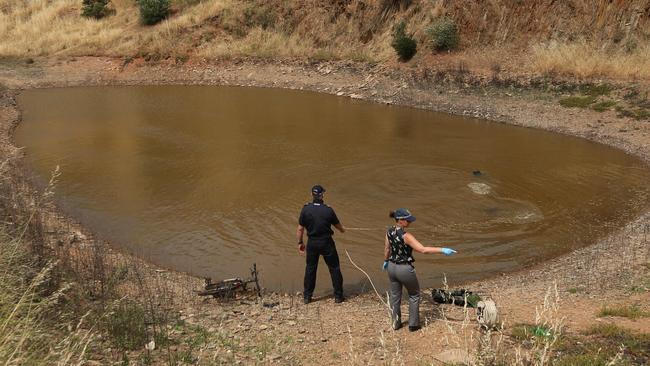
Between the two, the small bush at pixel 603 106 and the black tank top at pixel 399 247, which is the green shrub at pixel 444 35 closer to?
the small bush at pixel 603 106

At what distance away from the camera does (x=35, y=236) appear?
27.4ft

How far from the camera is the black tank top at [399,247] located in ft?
22.9

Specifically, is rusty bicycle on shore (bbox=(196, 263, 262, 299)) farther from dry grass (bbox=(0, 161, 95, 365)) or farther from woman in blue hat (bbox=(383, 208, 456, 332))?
woman in blue hat (bbox=(383, 208, 456, 332))

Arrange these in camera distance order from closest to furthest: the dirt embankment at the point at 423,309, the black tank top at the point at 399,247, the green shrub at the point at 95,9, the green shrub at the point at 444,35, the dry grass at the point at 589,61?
the dirt embankment at the point at 423,309 < the black tank top at the point at 399,247 < the dry grass at the point at 589,61 < the green shrub at the point at 444,35 < the green shrub at the point at 95,9

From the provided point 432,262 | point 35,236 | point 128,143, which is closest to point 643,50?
point 432,262

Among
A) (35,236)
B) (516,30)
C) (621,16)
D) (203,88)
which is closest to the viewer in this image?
(35,236)

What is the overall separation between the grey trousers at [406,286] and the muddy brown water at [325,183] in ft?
7.67

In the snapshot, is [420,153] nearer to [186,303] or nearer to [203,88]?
[186,303]

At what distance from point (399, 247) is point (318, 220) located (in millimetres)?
2027

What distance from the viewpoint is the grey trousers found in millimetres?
7094

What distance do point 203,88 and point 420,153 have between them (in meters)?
18.0

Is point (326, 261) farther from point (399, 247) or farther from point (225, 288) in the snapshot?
point (399, 247)

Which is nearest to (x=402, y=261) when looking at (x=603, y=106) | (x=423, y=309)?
(x=423, y=309)

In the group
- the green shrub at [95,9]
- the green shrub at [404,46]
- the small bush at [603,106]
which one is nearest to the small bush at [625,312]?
the small bush at [603,106]
